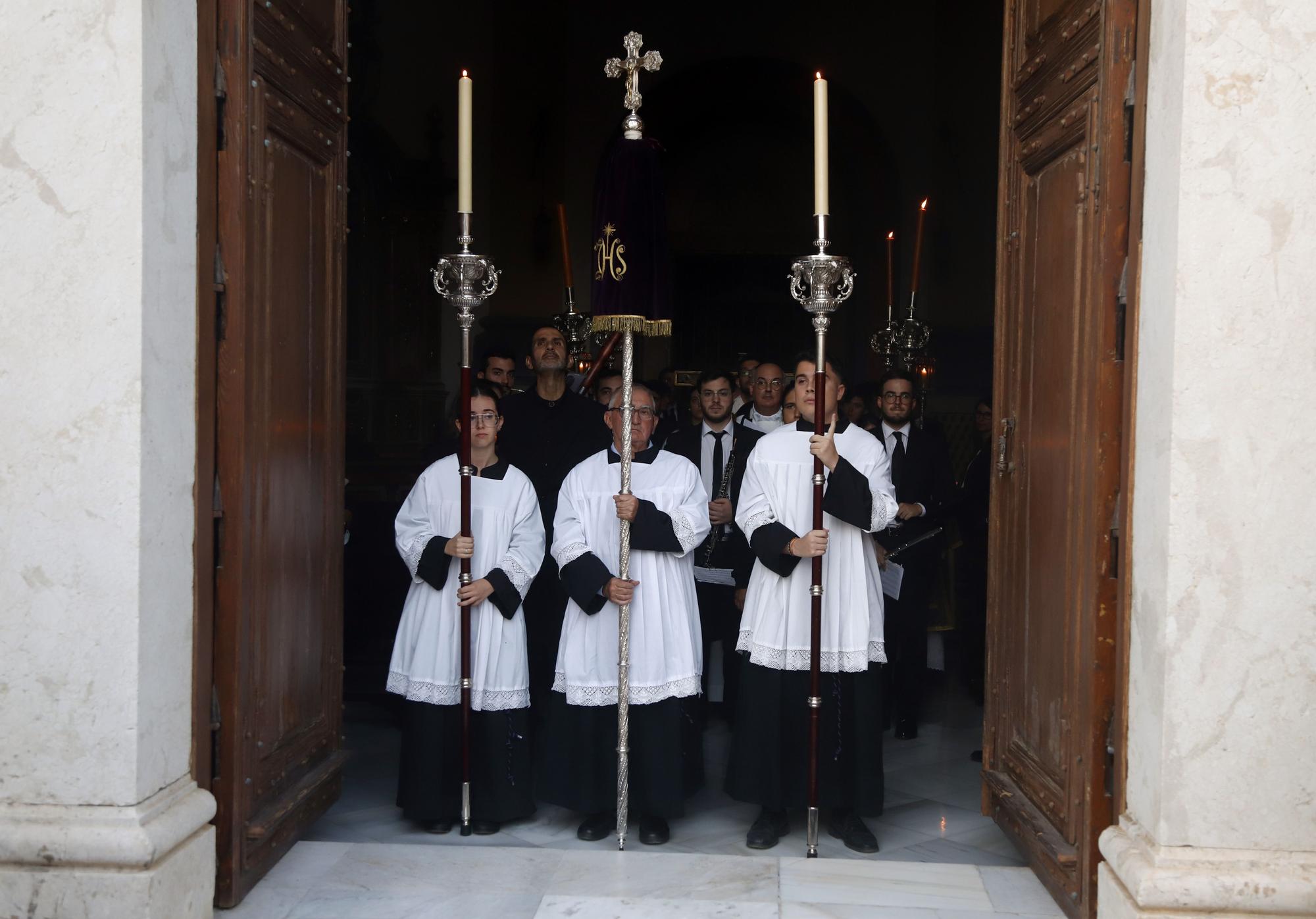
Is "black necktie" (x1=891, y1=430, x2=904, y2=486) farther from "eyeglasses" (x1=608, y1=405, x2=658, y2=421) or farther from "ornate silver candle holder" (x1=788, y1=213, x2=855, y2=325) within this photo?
"ornate silver candle holder" (x1=788, y1=213, x2=855, y2=325)

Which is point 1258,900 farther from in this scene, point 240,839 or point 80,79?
point 80,79

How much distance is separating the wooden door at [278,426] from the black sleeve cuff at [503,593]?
628 millimetres

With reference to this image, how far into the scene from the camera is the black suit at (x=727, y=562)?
596cm

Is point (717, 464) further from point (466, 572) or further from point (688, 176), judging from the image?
point (688, 176)

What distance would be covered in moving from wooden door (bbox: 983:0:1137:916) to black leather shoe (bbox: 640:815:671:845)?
122 cm

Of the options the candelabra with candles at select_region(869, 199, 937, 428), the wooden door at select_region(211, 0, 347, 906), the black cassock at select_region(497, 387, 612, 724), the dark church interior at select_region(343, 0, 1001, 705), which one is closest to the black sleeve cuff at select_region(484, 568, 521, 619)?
the wooden door at select_region(211, 0, 347, 906)

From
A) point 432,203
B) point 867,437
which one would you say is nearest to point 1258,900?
point 867,437

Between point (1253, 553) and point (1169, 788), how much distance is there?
64cm

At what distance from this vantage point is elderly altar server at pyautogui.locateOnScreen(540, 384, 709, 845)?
4699 mm

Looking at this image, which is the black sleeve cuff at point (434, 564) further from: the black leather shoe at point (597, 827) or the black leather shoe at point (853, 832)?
the black leather shoe at point (853, 832)

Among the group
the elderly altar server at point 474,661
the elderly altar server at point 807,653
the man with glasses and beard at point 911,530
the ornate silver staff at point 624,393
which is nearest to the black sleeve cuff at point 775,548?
the elderly altar server at point 807,653

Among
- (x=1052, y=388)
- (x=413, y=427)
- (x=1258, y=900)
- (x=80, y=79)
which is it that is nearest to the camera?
(x=1258, y=900)

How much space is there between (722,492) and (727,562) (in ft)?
1.13

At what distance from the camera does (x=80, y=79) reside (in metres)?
3.40
